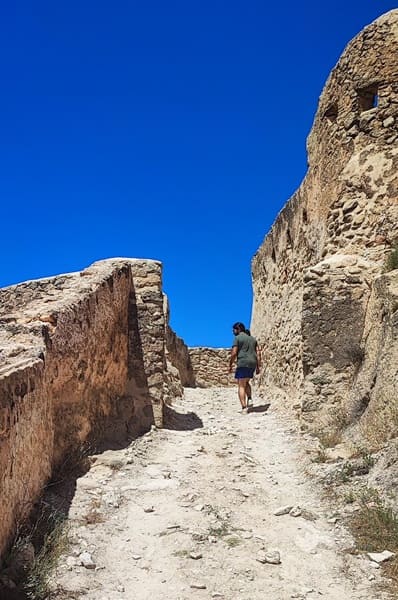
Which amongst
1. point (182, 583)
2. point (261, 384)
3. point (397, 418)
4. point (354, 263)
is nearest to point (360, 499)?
point (397, 418)

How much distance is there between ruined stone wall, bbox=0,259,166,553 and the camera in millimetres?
3793

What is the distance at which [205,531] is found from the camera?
13.4ft

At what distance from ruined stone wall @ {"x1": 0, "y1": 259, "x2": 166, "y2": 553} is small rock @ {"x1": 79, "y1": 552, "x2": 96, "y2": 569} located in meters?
0.49

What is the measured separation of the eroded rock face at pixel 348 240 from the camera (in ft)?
21.3

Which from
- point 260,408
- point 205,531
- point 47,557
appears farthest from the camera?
point 260,408

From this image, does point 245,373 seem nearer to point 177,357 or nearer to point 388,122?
point 388,122

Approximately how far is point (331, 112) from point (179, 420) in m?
5.38

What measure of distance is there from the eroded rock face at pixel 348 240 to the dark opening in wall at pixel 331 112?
0.02 meters

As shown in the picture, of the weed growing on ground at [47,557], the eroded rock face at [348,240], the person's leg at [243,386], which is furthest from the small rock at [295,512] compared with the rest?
the person's leg at [243,386]

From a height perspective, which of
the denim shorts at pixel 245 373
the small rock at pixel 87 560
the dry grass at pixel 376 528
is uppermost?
the denim shorts at pixel 245 373

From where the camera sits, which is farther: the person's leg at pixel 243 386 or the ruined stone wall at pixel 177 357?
the ruined stone wall at pixel 177 357

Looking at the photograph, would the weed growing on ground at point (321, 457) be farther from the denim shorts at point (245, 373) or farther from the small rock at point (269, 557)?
the denim shorts at point (245, 373)

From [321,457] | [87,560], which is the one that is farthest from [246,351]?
[87,560]

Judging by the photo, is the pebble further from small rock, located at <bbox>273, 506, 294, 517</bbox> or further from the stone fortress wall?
the stone fortress wall
